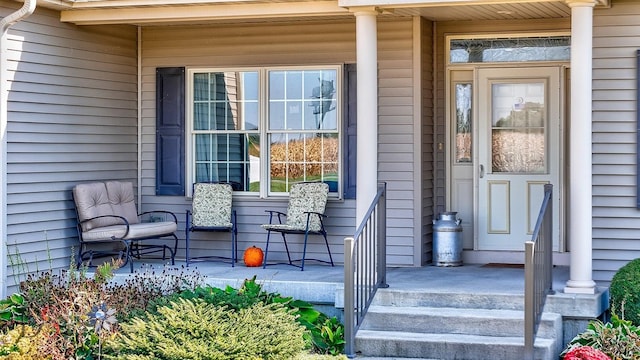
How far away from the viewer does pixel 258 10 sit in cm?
917

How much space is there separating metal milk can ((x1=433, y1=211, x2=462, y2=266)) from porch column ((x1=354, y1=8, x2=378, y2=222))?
136cm

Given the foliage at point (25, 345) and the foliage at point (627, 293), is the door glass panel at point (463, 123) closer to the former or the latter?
the foliage at point (627, 293)

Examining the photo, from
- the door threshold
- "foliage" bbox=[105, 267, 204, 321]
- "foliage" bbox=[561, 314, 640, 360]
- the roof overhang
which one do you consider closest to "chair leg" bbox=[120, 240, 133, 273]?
"foliage" bbox=[105, 267, 204, 321]

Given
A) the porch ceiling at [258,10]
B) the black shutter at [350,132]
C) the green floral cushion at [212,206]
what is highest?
the porch ceiling at [258,10]

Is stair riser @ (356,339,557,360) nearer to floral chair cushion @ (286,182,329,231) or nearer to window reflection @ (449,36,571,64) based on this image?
floral chair cushion @ (286,182,329,231)

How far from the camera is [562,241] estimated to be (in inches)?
387

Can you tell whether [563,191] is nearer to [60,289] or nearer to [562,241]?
[562,241]

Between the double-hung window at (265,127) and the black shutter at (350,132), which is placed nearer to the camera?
the black shutter at (350,132)

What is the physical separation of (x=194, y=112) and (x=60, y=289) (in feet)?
9.76

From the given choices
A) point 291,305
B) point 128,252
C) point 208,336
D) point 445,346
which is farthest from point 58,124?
point 445,346

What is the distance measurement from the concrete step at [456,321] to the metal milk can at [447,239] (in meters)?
1.64

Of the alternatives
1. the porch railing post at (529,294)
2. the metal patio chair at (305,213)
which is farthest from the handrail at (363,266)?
the porch railing post at (529,294)

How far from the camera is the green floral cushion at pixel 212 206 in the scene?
10.3m

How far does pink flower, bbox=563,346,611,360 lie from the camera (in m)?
6.98
